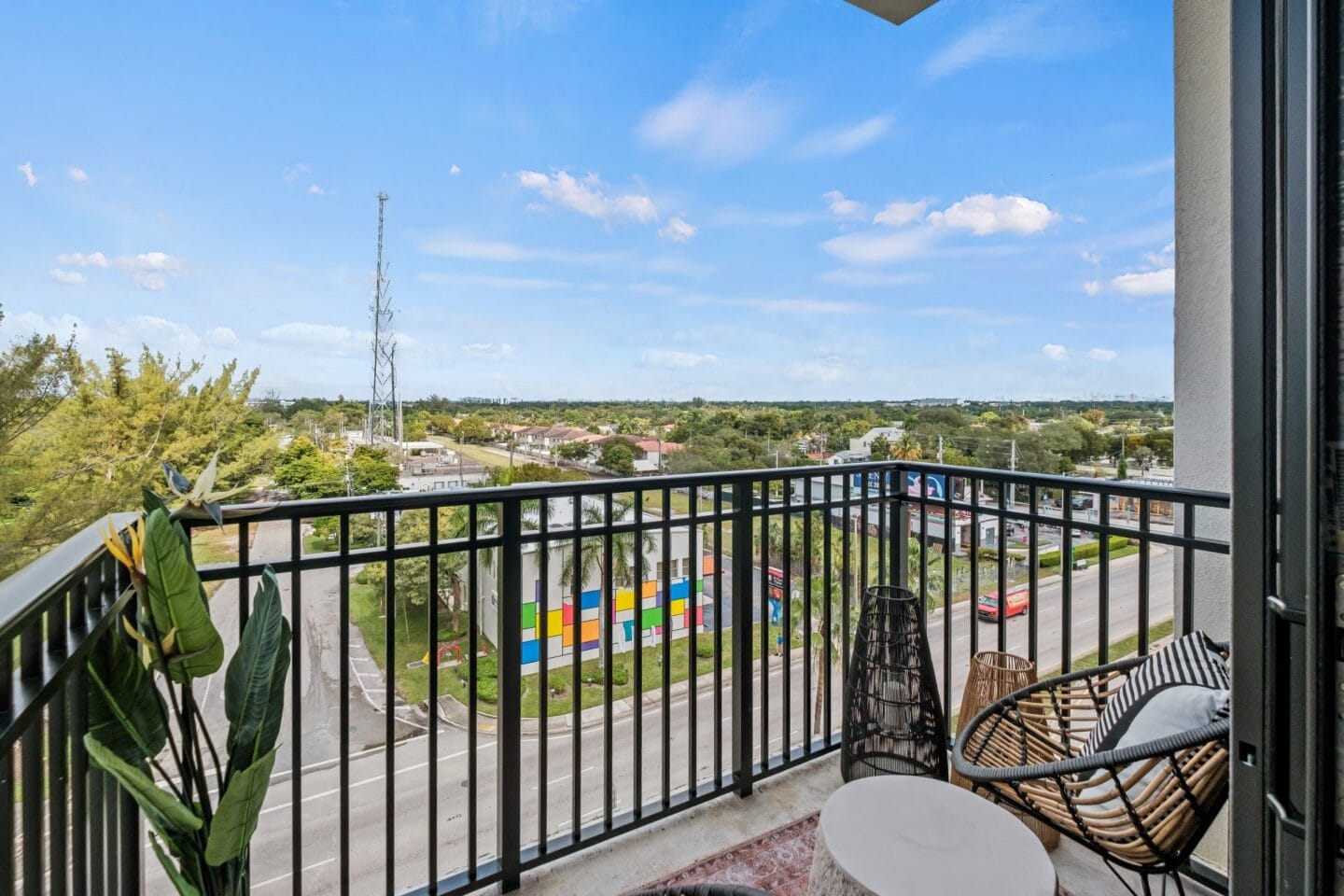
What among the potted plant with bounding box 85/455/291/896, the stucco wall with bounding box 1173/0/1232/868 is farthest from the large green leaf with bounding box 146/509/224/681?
the stucco wall with bounding box 1173/0/1232/868

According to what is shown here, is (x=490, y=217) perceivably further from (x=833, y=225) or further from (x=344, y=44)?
(x=833, y=225)

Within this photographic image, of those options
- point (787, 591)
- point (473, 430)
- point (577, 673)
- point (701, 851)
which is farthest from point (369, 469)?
point (701, 851)

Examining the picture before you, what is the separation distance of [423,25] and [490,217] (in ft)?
18.2

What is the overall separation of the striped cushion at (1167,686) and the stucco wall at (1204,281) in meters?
0.68

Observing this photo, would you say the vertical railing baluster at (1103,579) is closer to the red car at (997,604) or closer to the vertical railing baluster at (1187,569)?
the vertical railing baluster at (1187,569)

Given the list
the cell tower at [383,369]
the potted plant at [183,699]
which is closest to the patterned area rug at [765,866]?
the potted plant at [183,699]

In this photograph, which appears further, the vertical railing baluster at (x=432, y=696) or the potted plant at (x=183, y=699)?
the vertical railing baluster at (x=432, y=696)

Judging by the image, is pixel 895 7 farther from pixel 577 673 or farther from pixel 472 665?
pixel 472 665

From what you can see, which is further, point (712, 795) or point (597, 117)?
point (597, 117)

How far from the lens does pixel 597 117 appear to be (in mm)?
18266

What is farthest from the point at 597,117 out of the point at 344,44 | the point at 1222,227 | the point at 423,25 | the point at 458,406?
the point at 1222,227

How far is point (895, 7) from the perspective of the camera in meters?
2.43

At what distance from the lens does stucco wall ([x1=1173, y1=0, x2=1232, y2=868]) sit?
2117 mm

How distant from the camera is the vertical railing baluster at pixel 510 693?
5.81 feet
